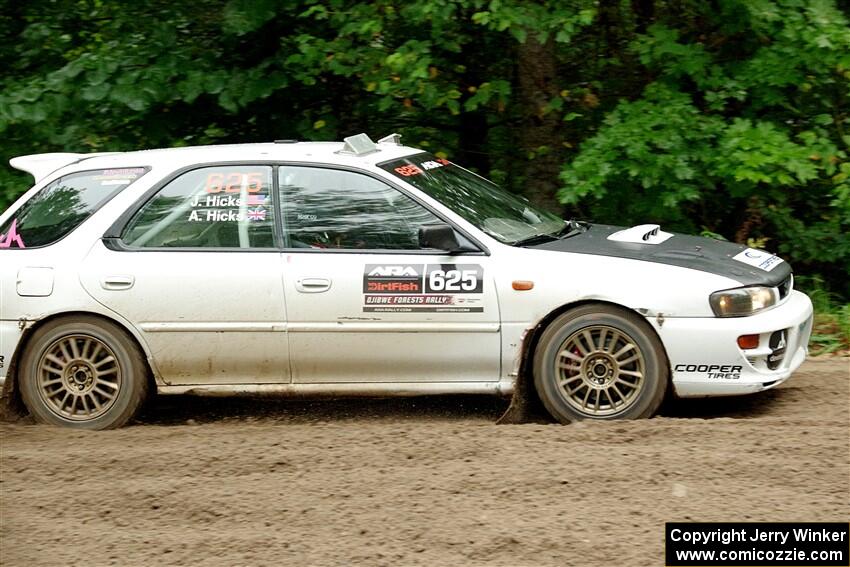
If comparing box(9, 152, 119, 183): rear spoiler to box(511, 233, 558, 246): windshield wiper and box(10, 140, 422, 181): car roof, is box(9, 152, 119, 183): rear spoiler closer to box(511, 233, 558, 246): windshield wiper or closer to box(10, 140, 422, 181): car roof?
box(10, 140, 422, 181): car roof

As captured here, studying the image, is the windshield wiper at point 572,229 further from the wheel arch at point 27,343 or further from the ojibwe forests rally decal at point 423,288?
the wheel arch at point 27,343

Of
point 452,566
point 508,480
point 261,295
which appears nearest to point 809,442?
point 508,480

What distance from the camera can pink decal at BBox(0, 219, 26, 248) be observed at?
272 inches

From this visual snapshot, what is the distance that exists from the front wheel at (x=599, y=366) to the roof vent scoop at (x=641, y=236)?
27.6 inches

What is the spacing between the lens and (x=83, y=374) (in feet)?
22.2

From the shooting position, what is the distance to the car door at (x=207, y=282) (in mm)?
6590

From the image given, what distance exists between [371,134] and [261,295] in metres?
4.29

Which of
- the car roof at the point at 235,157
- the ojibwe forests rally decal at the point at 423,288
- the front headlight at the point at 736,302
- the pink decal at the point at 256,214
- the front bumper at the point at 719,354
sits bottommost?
the front bumper at the point at 719,354

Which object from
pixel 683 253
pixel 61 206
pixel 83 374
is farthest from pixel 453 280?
pixel 61 206

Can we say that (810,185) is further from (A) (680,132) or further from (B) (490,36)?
(B) (490,36)

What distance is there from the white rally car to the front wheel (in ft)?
0.04

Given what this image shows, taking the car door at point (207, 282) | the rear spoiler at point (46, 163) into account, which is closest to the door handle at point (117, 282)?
the car door at point (207, 282)

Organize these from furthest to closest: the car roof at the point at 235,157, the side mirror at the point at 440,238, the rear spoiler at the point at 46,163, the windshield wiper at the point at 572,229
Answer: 1. the rear spoiler at the point at 46,163
2. the windshield wiper at the point at 572,229
3. the car roof at the point at 235,157
4. the side mirror at the point at 440,238

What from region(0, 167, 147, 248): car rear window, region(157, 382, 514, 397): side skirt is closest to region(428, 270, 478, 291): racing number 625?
region(157, 382, 514, 397): side skirt
